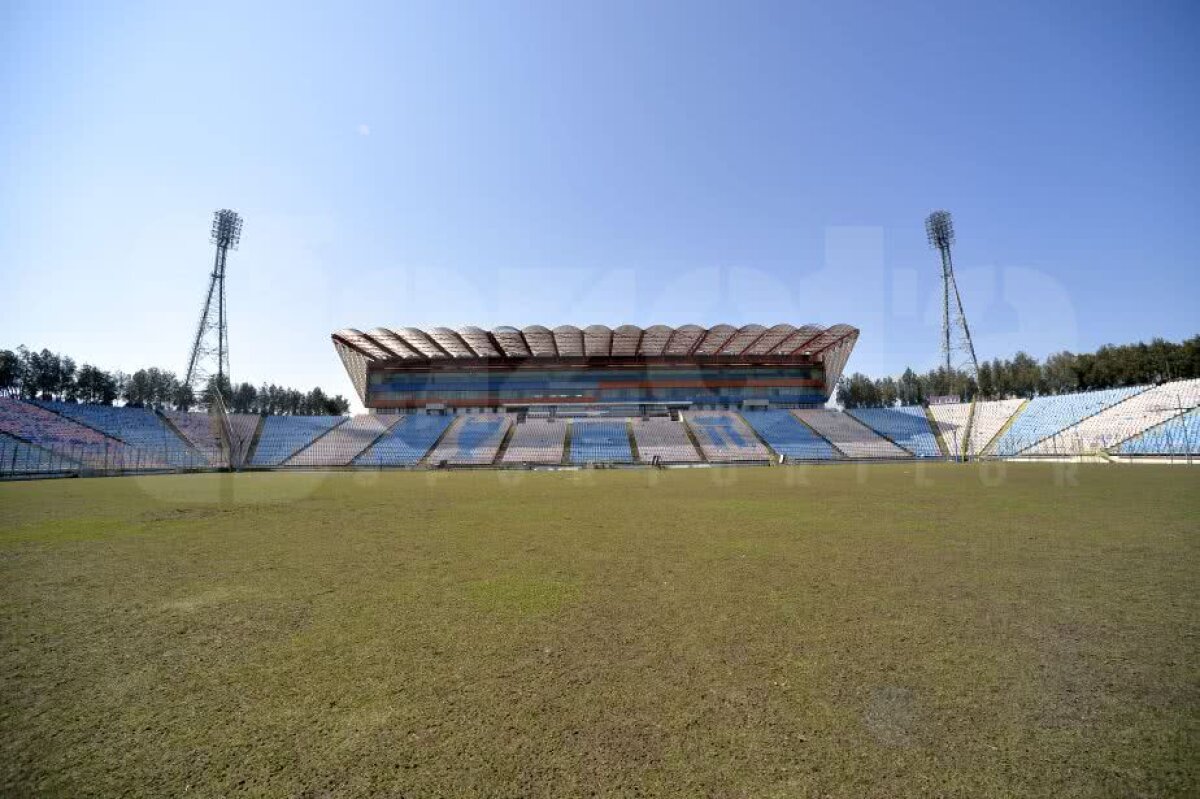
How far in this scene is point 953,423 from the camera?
51375mm

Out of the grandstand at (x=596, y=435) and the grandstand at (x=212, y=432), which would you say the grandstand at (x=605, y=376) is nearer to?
the grandstand at (x=596, y=435)

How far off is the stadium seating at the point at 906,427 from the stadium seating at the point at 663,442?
2125 centimetres

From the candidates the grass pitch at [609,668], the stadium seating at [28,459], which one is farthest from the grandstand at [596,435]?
the grass pitch at [609,668]

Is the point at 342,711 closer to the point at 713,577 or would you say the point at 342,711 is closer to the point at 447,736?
the point at 447,736

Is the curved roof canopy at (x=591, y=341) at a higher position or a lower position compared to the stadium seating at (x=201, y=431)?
higher

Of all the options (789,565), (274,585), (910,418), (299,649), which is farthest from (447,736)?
(910,418)

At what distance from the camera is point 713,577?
701 cm

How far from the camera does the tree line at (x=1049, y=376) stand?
64.8 meters

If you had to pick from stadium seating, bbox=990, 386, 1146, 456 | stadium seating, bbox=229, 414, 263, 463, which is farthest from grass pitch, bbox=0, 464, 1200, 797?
stadium seating, bbox=229, 414, 263, 463

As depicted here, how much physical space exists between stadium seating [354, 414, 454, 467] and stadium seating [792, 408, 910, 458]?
1606 inches

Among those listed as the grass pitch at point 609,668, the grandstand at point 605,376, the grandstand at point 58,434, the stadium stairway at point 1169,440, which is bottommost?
the grass pitch at point 609,668

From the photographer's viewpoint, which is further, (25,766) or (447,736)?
(447,736)

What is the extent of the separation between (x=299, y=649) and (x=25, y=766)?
1.84 metres

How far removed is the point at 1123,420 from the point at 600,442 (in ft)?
143
